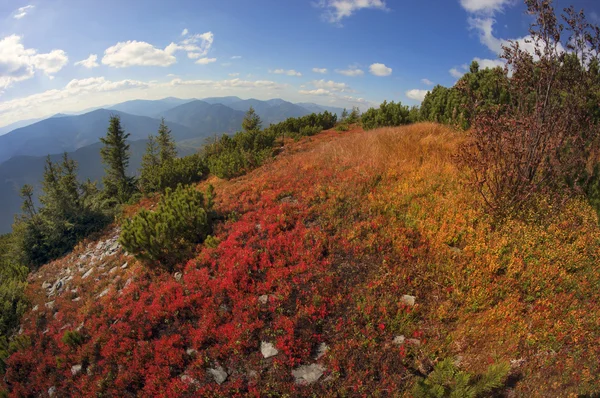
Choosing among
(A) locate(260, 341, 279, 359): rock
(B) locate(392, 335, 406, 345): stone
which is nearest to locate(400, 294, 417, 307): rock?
(B) locate(392, 335, 406, 345): stone

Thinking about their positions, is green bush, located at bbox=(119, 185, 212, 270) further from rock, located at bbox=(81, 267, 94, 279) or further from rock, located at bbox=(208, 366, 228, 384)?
rock, located at bbox=(208, 366, 228, 384)

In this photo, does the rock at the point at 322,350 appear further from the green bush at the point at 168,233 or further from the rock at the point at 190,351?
the green bush at the point at 168,233

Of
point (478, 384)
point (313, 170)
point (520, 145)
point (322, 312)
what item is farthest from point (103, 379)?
point (520, 145)

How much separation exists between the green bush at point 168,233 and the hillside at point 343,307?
1.71 feet

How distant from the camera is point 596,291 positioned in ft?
16.8

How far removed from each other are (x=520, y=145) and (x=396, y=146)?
4.71 meters

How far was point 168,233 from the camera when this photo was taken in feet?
26.1

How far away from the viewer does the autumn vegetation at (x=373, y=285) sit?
445cm

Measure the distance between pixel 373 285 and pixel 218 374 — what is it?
3.34 meters

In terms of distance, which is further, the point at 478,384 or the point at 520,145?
the point at 520,145

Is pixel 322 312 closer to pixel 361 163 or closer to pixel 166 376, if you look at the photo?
pixel 166 376

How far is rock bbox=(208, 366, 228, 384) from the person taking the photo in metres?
4.68

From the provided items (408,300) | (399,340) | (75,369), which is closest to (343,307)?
(399,340)

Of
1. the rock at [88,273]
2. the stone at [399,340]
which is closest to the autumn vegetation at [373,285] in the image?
the stone at [399,340]
